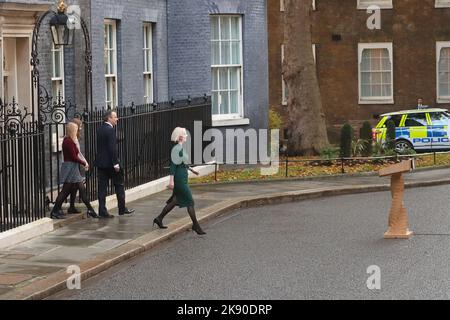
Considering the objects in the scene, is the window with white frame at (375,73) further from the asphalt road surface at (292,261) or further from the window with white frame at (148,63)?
the asphalt road surface at (292,261)

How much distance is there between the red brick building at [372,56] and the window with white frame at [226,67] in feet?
49.9

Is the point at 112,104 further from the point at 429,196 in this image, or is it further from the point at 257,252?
the point at 257,252

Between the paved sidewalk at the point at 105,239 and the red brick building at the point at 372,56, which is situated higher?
the red brick building at the point at 372,56

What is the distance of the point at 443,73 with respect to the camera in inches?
1784

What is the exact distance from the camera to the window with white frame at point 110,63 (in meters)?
25.2

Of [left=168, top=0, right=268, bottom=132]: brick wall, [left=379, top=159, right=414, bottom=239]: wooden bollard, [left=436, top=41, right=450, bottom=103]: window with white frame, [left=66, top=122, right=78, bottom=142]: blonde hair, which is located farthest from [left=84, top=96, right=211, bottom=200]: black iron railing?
[left=436, top=41, right=450, bottom=103]: window with white frame

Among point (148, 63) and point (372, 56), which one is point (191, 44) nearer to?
point (148, 63)

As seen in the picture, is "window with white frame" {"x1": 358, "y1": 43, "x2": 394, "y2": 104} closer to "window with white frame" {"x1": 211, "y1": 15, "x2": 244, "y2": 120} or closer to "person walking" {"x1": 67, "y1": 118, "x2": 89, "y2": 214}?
"window with white frame" {"x1": 211, "y1": 15, "x2": 244, "y2": 120}

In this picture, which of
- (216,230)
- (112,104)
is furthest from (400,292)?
(112,104)

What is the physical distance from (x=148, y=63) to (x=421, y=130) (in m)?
10.9

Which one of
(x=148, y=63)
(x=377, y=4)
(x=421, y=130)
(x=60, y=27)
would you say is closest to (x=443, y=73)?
(x=377, y=4)

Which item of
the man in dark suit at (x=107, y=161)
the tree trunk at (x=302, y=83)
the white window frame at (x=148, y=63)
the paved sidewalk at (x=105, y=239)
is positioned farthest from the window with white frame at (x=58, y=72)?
the tree trunk at (x=302, y=83)

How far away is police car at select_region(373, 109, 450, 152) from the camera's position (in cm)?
3531

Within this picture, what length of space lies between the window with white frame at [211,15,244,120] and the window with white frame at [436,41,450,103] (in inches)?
662
